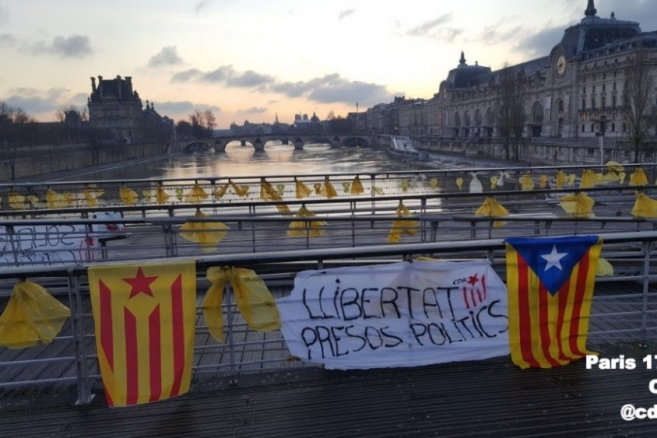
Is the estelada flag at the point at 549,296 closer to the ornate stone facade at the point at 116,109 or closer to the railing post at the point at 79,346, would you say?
the railing post at the point at 79,346

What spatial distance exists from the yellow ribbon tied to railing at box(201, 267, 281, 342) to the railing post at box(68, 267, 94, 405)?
0.85 meters

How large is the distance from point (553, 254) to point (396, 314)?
1329 millimetres

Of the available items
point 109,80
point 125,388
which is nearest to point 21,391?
point 125,388

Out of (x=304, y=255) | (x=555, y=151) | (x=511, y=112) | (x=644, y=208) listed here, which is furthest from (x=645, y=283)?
(x=511, y=112)

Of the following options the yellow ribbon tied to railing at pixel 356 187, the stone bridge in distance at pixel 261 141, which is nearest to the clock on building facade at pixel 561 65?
the stone bridge in distance at pixel 261 141

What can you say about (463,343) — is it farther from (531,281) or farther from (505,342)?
(531,281)

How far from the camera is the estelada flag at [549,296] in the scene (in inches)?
162

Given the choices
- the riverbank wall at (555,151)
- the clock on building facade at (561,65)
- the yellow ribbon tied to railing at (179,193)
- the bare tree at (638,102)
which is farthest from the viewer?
the clock on building facade at (561,65)

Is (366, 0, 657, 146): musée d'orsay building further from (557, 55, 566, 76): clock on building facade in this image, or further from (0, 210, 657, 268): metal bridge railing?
(0, 210, 657, 268): metal bridge railing

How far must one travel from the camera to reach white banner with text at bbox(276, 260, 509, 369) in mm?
4055

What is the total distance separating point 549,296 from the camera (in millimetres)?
4191

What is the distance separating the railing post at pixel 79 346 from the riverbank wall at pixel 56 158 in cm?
5356

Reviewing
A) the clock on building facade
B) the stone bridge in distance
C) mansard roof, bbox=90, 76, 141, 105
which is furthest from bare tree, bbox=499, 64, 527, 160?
mansard roof, bbox=90, 76, 141, 105

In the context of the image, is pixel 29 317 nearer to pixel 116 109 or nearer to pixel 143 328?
pixel 143 328
